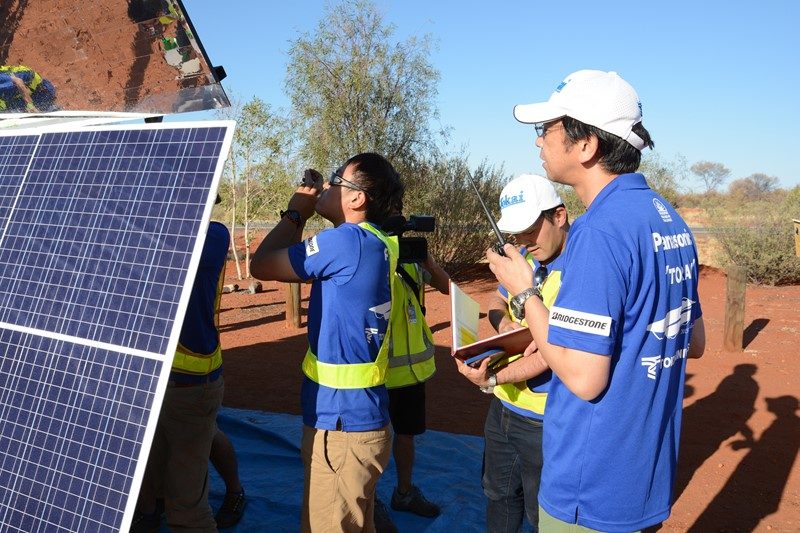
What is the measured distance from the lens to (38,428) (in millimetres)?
2428

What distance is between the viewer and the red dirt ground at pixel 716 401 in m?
5.48

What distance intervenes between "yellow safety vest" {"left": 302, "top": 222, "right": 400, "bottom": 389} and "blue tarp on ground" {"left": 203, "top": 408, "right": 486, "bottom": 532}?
180 centimetres

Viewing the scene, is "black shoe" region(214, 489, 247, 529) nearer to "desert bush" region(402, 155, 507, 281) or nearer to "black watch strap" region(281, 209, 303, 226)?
"black watch strap" region(281, 209, 303, 226)

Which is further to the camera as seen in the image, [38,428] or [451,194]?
[451,194]

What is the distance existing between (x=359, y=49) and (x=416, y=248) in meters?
14.7

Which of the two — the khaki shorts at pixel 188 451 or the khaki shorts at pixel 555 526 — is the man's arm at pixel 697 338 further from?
the khaki shorts at pixel 188 451

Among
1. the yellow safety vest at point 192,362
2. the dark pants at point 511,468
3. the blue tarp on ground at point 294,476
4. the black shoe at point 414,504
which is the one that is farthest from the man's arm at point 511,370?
the black shoe at point 414,504

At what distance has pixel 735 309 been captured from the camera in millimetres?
9930

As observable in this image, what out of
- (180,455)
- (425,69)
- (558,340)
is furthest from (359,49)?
(558,340)

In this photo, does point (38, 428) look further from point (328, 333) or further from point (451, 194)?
point (451, 194)

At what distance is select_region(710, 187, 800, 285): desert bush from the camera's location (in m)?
16.6

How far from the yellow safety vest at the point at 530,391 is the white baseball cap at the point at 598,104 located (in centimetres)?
104

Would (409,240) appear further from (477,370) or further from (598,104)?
(598,104)

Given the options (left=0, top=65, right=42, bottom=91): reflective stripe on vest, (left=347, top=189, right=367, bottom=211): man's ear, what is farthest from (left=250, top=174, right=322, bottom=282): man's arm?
(left=0, top=65, right=42, bottom=91): reflective stripe on vest
